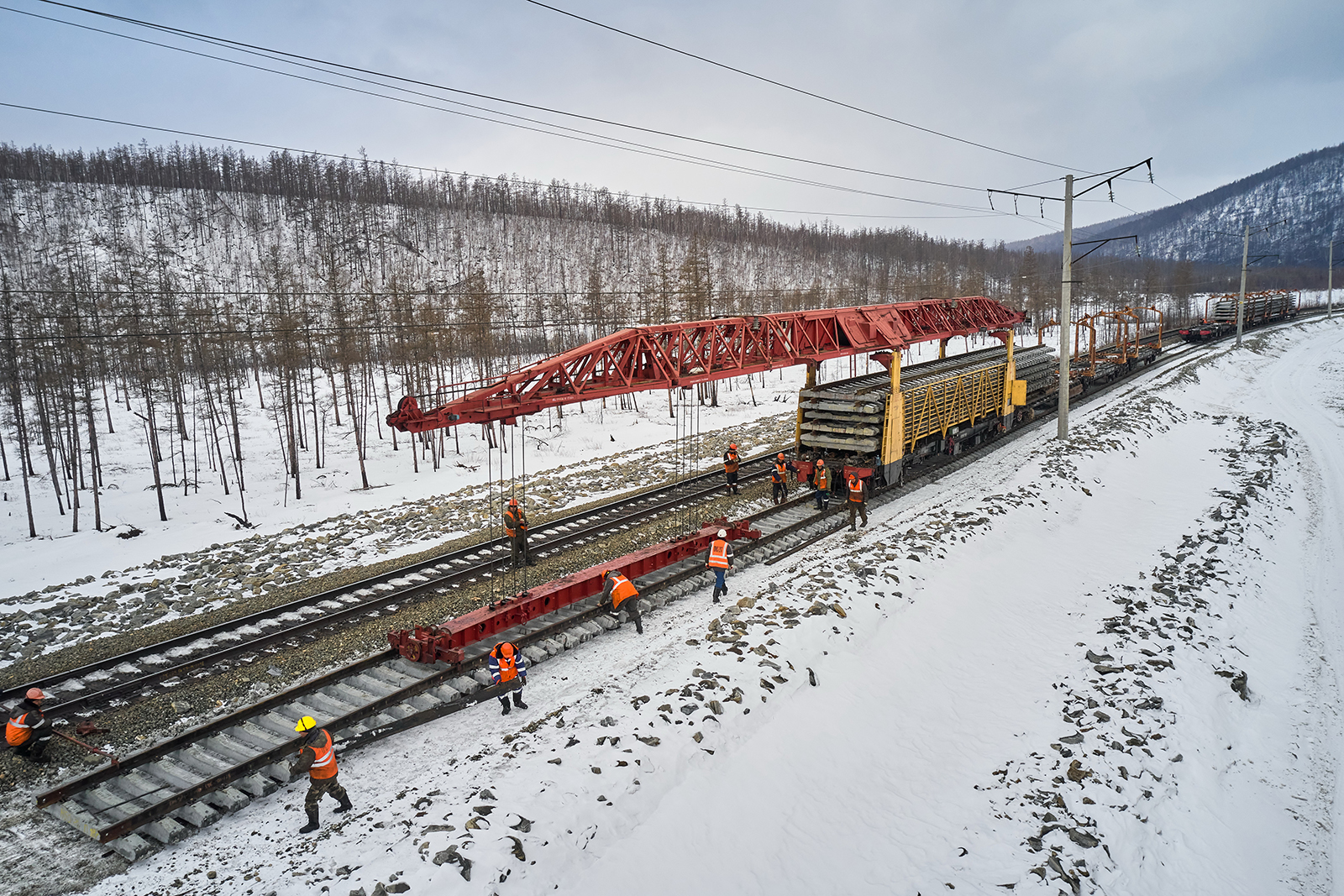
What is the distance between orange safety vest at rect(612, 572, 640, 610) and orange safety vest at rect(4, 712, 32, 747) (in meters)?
7.76

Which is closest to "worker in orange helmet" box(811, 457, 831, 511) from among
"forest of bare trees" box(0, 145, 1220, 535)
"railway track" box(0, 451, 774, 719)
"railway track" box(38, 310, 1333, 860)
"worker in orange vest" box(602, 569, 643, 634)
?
"railway track" box(0, 451, 774, 719)

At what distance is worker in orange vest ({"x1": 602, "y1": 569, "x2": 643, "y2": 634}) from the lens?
10.9 metres

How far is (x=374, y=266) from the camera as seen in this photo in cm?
8181

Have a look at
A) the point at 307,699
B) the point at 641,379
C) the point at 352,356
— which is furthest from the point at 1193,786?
the point at 352,356

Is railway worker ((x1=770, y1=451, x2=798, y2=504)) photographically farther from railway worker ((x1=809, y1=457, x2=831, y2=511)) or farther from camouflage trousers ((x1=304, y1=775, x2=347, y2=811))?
camouflage trousers ((x1=304, y1=775, x2=347, y2=811))

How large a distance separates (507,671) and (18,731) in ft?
19.7

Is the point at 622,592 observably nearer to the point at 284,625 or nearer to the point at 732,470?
the point at 284,625

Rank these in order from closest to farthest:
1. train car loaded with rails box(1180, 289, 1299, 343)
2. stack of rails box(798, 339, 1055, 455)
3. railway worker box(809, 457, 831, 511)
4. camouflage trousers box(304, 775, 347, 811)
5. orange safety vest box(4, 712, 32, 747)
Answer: camouflage trousers box(304, 775, 347, 811) → orange safety vest box(4, 712, 32, 747) → railway worker box(809, 457, 831, 511) → stack of rails box(798, 339, 1055, 455) → train car loaded with rails box(1180, 289, 1299, 343)

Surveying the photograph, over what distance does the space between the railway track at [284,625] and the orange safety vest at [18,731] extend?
1.17 metres

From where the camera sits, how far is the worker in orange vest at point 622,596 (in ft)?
35.9

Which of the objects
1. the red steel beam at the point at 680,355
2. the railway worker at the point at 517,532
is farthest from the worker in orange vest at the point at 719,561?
the railway worker at the point at 517,532

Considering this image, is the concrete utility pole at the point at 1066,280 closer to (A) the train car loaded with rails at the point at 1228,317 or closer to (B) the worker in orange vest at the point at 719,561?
(B) the worker in orange vest at the point at 719,561

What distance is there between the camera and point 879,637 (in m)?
10.9

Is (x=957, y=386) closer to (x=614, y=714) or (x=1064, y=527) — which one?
(x=1064, y=527)
